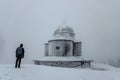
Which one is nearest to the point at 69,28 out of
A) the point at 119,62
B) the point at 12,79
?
the point at 12,79

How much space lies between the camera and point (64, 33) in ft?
141

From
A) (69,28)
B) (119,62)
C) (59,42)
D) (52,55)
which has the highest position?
(69,28)

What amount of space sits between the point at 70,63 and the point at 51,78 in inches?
985

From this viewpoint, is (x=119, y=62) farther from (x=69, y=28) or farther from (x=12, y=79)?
(x=12, y=79)

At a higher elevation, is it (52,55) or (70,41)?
(70,41)

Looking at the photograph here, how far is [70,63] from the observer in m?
36.8

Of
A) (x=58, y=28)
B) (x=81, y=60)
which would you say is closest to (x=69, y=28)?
(x=58, y=28)

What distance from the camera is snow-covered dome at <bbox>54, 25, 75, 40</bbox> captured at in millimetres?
42931

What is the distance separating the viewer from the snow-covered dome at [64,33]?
42.9m

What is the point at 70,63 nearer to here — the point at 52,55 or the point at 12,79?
the point at 52,55

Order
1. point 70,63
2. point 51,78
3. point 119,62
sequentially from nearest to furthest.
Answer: point 51,78
point 70,63
point 119,62

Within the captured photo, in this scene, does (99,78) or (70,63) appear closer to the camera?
(99,78)

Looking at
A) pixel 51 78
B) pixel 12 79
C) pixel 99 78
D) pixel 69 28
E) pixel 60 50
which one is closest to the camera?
pixel 12 79

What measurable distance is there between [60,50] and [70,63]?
5208 mm
